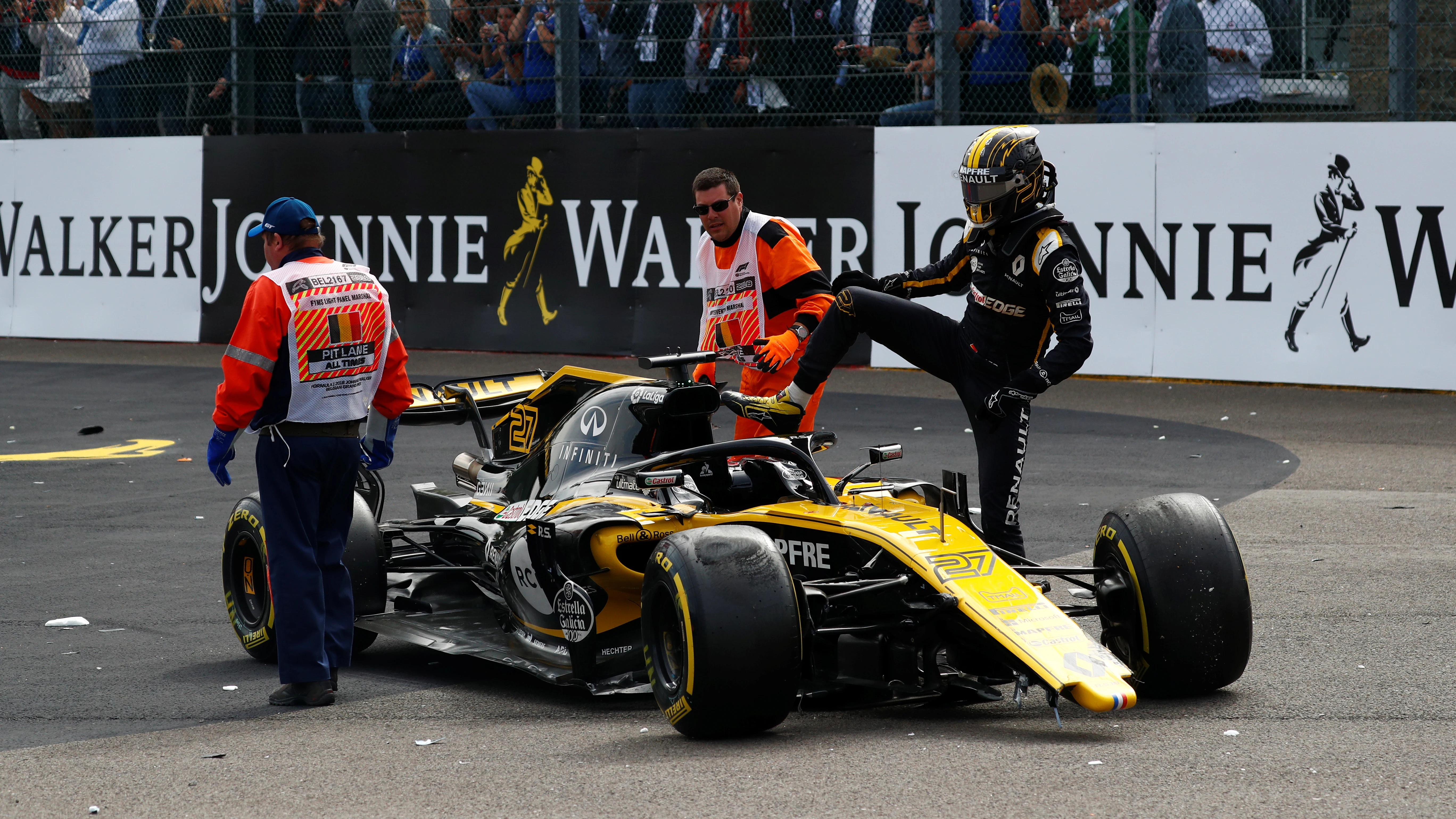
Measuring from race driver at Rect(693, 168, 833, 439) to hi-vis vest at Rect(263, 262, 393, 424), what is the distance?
5.20 feet

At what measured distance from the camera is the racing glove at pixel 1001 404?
5719mm

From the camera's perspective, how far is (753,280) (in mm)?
7152

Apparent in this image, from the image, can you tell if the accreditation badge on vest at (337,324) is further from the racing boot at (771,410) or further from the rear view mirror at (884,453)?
the rear view mirror at (884,453)

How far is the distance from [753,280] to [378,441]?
185 centimetres

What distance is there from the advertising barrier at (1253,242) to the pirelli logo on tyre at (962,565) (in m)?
8.80

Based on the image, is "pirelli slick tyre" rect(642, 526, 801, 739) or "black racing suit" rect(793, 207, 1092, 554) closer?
"pirelli slick tyre" rect(642, 526, 801, 739)

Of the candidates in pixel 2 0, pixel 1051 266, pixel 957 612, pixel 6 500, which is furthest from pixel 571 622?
pixel 2 0

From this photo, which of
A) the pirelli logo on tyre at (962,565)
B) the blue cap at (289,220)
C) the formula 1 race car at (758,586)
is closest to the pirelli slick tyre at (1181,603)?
the formula 1 race car at (758,586)

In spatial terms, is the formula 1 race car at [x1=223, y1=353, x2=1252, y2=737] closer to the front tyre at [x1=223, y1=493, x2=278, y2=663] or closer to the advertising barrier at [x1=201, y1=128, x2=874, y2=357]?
the front tyre at [x1=223, y1=493, x2=278, y2=663]

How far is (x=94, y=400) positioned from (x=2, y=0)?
6.77 metres

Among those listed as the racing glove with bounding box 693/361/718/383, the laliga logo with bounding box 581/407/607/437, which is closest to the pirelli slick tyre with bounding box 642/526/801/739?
the laliga logo with bounding box 581/407/607/437

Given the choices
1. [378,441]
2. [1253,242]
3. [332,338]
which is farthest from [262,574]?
[1253,242]

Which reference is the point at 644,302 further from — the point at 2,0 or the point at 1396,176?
the point at 2,0

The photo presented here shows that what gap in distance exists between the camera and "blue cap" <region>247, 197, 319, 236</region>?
571cm
